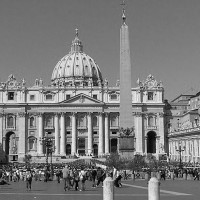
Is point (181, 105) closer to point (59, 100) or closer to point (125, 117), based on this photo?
point (59, 100)

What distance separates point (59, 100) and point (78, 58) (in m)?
33.3

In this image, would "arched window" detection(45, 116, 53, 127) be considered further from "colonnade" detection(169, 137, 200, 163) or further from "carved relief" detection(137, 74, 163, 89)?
"colonnade" detection(169, 137, 200, 163)

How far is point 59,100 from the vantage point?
334ft

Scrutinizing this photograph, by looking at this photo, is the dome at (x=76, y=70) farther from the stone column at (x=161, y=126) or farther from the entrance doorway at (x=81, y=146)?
the stone column at (x=161, y=126)

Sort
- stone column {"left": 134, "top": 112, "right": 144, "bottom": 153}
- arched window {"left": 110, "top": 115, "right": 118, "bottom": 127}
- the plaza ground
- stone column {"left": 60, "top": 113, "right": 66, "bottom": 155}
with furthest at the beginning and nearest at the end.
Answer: arched window {"left": 110, "top": 115, "right": 118, "bottom": 127} → stone column {"left": 134, "top": 112, "right": 144, "bottom": 153} → stone column {"left": 60, "top": 113, "right": 66, "bottom": 155} → the plaza ground

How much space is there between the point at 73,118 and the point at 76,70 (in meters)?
31.6

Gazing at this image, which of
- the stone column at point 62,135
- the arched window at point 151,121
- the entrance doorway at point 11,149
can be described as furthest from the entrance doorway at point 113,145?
the entrance doorway at point 11,149

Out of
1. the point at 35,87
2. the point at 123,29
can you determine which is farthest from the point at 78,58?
the point at 123,29

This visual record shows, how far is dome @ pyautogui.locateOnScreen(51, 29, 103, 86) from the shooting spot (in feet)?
423

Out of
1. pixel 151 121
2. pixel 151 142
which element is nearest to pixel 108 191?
pixel 151 121

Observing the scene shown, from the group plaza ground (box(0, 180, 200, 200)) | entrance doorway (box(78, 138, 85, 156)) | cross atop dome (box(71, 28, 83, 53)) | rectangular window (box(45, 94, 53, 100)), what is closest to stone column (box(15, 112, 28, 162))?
rectangular window (box(45, 94, 53, 100))

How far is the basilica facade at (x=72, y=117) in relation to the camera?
100375 millimetres

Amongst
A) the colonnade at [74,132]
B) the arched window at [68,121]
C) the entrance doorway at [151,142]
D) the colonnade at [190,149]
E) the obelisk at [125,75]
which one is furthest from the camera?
the entrance doorway at [151,142]

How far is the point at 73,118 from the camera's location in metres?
100
